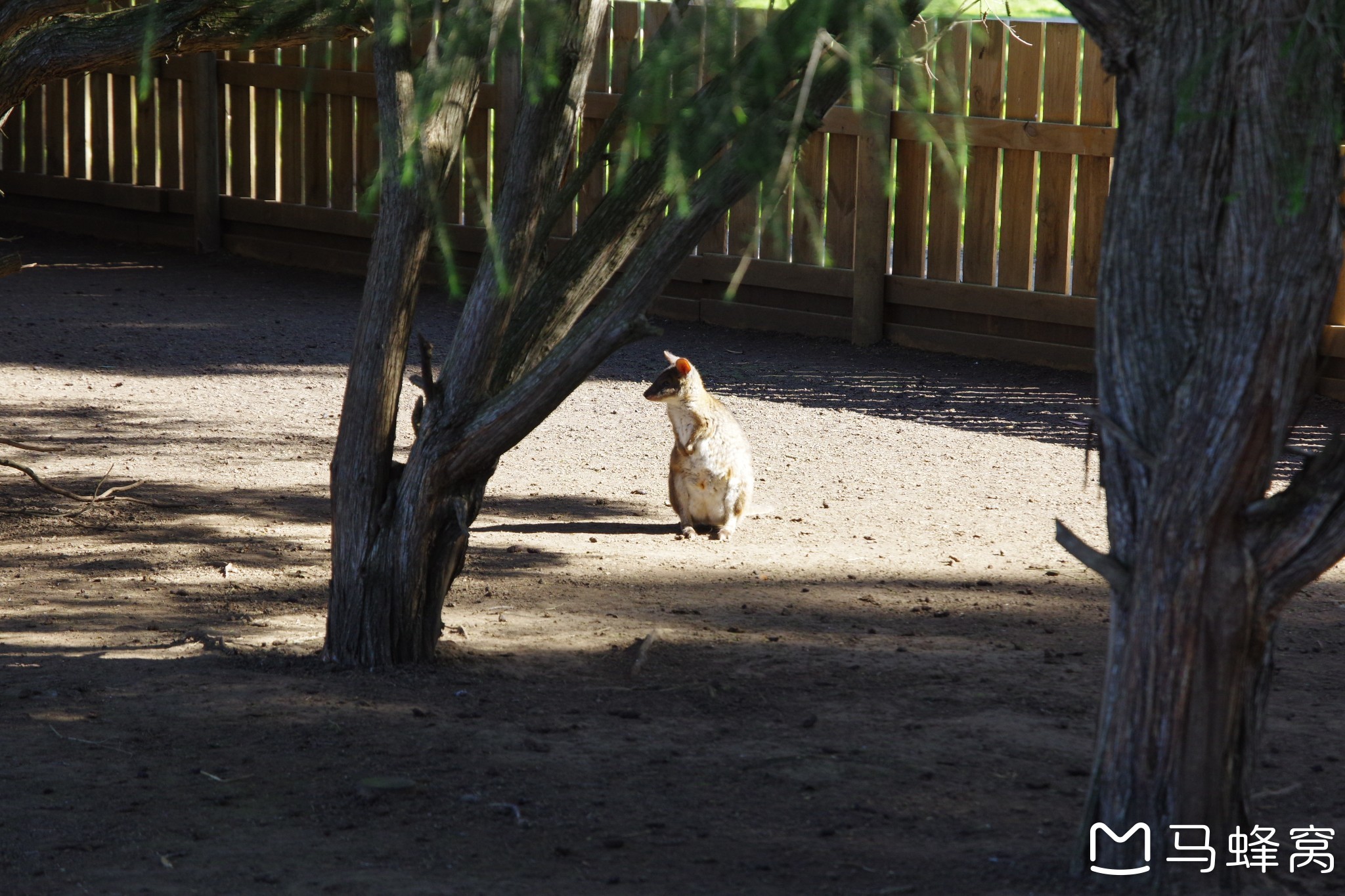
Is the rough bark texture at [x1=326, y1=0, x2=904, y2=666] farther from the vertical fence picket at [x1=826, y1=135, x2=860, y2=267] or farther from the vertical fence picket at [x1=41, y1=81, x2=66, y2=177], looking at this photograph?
the vertical fence picket at [x1=41, y1=81, x2=66, y2=177]

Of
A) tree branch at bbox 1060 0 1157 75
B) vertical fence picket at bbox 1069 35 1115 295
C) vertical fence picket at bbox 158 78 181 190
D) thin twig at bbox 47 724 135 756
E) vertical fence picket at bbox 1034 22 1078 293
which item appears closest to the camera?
tree branch at bbox 1060 0 1157 75

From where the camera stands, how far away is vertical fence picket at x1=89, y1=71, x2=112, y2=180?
15492 mm

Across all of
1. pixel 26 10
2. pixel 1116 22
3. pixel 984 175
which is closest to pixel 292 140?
pixel 984 175

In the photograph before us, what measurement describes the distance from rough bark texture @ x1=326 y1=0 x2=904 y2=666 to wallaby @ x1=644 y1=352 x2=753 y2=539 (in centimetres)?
196

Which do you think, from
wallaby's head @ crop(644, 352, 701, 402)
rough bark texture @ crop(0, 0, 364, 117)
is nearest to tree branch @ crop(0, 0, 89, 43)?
rough bark texture @ crop(0, 0, 364, 117)

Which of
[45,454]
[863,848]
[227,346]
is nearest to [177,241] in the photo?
[227,346]

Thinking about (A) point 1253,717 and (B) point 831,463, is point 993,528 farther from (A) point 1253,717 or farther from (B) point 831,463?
(A) point 1253,717

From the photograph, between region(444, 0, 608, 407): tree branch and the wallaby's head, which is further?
the wallaby's head

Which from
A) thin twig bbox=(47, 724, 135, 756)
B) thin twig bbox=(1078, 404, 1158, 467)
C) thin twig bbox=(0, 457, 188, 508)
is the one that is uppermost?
thin twig bbox=(1078, 404, 1158, 467)

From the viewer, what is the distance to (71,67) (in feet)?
20.3

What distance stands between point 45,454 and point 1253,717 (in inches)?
265

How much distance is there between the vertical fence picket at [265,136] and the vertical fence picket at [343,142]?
28.0 inches

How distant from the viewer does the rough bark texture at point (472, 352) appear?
4.88 meters

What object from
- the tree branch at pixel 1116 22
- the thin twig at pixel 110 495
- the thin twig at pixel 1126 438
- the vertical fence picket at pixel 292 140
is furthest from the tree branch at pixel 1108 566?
the vertical fence picket at pixel 292 140
